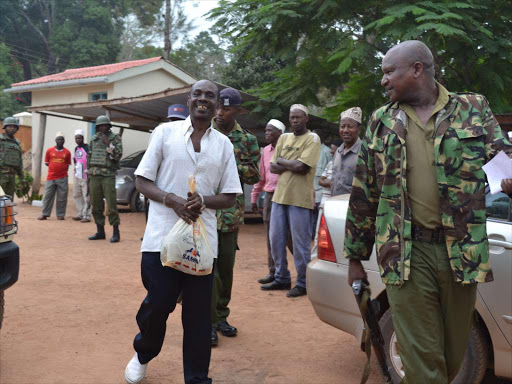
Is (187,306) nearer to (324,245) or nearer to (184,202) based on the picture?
(184,202)

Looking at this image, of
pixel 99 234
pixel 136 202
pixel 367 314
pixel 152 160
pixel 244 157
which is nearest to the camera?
pixel 367 314

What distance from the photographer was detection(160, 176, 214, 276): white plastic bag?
10.4 ft

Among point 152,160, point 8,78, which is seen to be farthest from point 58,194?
point 8,78

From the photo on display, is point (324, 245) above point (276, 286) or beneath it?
above

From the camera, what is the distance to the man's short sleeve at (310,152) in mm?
6348

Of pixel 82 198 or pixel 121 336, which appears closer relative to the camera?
pixel 121 336

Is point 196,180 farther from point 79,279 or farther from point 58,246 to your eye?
point 58,246

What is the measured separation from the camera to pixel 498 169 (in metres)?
2.54

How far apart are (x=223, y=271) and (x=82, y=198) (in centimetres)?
928

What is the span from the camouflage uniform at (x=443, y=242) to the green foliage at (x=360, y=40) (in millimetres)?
5195

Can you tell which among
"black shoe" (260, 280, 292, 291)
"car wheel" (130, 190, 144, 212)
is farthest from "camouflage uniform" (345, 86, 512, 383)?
"car wheel" (130, 190, 144, 212)

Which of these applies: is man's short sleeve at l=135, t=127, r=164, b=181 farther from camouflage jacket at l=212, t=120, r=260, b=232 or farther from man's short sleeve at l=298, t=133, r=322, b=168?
man's short sleeve at l=298, t=133, r=322, b=168

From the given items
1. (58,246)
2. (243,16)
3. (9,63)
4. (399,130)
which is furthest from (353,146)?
(9,63)

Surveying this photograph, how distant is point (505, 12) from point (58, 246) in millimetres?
7677
